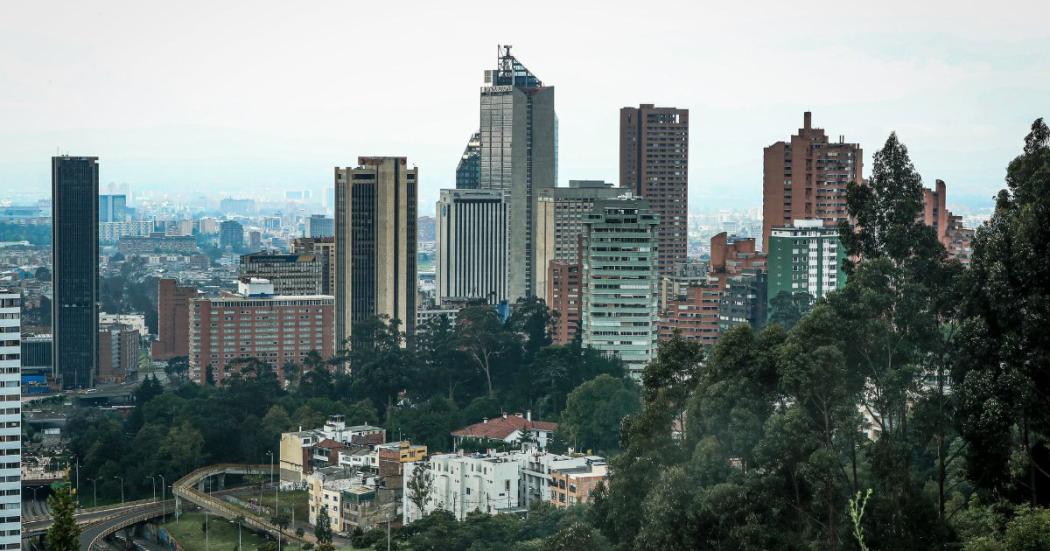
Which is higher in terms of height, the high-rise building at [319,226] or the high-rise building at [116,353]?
the high-rise building at [319,226]

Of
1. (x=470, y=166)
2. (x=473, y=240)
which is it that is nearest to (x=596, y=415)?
(x=473, y=240)

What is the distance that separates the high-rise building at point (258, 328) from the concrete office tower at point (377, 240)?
1.33 metres

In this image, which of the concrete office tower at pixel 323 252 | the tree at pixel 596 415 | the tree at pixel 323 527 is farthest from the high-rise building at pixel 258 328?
the tree at pixel 323 527

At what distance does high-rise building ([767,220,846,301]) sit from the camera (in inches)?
1313

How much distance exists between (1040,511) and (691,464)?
10.4 feet

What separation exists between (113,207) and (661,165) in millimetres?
55775

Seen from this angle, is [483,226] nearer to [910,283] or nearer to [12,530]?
[12,530]

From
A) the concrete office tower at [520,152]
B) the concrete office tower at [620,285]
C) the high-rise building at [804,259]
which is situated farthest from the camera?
the concrete office tower at [520,152]

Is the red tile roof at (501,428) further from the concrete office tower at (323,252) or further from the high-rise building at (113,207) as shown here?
the high-rise building at (113,207)

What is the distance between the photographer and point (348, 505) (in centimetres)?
2384

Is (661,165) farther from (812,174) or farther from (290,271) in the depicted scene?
(812,174)

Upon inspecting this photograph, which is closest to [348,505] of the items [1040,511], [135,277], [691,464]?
[691,464]

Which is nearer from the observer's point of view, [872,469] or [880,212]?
[872,469]

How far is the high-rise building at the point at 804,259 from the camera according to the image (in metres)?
33.3
